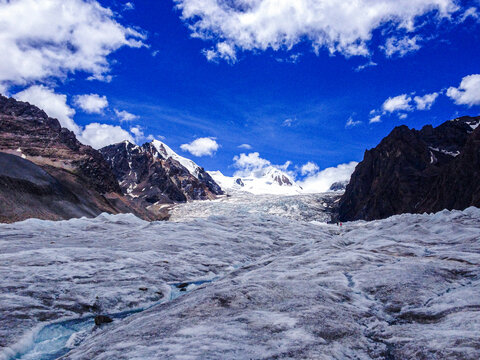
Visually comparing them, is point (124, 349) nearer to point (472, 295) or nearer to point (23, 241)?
point (472, 295)

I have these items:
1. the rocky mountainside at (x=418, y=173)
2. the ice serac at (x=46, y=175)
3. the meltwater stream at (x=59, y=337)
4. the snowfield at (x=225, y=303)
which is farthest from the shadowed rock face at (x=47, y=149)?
the rocky mountainside at (x=418, y=173)

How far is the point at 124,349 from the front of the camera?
525cm

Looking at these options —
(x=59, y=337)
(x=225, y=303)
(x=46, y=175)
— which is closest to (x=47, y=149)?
(x=46, y=175)

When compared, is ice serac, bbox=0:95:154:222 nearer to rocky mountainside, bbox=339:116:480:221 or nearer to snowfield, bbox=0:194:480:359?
snowfield, bbox=0:194:480:359

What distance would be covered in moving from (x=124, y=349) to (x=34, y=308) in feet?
16.1

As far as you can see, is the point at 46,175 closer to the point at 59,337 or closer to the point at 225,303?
the point at 59,337

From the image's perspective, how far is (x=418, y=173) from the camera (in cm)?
11556

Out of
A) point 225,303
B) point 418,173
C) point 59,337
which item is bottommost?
point 59,337

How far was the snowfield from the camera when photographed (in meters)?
5.14

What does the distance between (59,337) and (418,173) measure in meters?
129

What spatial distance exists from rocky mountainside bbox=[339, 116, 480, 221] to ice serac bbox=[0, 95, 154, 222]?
91.8 meters

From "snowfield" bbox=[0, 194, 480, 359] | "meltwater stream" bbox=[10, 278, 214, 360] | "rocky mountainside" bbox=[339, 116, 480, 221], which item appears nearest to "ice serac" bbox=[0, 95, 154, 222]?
"snowfield" bbox=[0, 194, 480, 359]

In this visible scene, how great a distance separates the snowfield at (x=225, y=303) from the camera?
5145 millimetres

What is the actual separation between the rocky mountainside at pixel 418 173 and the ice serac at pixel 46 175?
9179 cm
